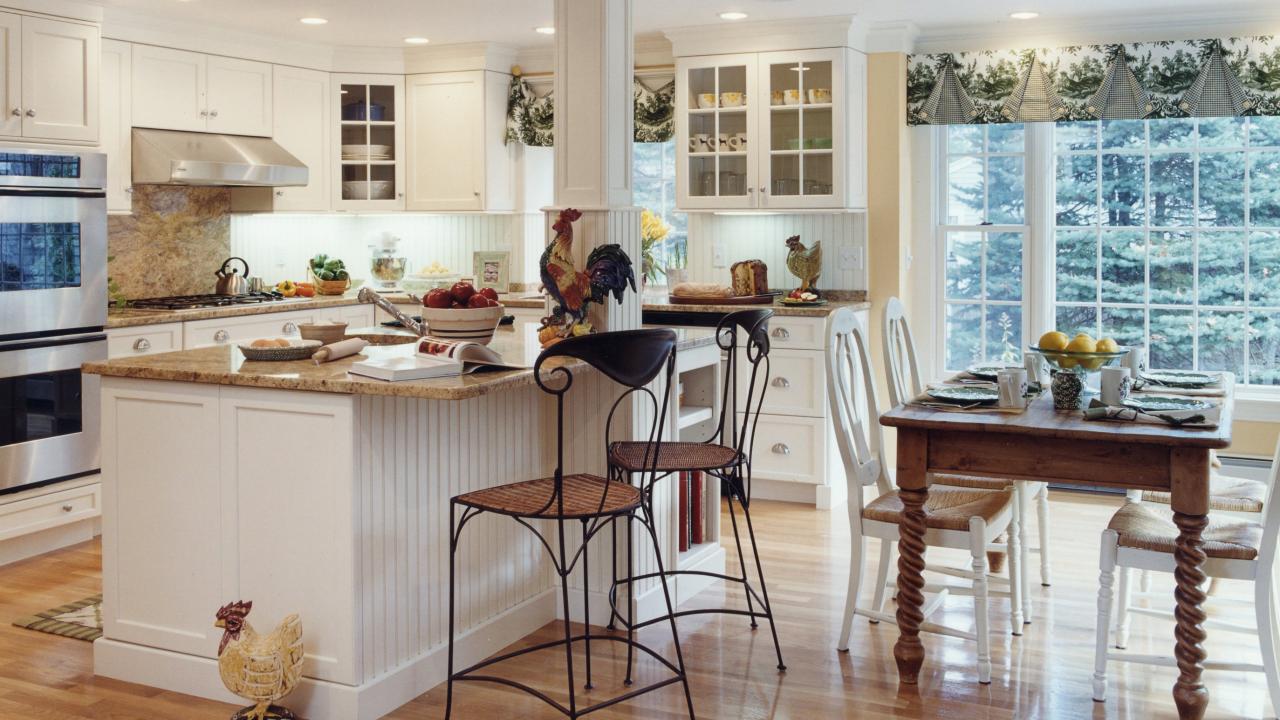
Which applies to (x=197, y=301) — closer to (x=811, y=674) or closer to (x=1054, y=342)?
(x=811, y=674)

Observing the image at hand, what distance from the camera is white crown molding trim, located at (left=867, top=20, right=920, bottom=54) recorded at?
5.92 meters

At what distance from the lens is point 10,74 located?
4.71m

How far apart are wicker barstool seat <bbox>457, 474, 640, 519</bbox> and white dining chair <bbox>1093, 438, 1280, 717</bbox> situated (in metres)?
1.25

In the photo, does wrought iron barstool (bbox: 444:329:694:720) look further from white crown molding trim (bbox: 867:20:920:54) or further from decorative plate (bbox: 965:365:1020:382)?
white crown molding trim (bbox: 867:20:920:54)

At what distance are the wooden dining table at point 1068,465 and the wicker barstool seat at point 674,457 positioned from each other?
1.61 ft

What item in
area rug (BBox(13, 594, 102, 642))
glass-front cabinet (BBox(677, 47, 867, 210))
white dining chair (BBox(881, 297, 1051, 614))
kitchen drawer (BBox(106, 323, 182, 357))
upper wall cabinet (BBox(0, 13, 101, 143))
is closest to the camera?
area rug (BBox(13, 594, 102, 642))

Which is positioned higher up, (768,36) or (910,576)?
(768,36)

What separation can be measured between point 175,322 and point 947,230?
375 centimetres

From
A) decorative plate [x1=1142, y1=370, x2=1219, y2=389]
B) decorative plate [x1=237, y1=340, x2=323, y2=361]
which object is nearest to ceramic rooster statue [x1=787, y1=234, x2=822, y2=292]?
decorative plate [x1=1142, y1=370, x2=1219, y2=389]

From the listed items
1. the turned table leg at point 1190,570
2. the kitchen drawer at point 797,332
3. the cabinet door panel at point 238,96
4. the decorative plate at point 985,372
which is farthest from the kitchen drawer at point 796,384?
the cabinet door panel at point 238,96

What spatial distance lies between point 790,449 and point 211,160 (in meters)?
3.03

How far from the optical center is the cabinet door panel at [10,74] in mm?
4691

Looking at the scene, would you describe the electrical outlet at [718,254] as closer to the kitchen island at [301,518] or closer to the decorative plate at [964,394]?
the decorative plate at [964,394]

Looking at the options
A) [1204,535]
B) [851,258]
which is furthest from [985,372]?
[851,258]
